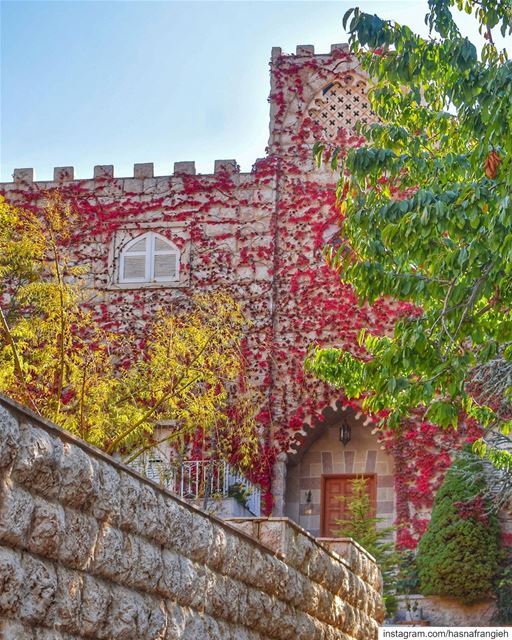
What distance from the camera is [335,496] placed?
18.2 m

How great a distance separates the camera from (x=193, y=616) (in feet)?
20.1

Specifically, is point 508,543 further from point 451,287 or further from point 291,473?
point 451,287

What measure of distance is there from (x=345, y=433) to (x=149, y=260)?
179 inches

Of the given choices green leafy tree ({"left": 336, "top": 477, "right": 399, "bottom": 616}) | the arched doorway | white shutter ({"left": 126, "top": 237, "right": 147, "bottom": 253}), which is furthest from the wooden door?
white shutter ({"left": 126, "top": 237, "right": 147, "bottom": 253})

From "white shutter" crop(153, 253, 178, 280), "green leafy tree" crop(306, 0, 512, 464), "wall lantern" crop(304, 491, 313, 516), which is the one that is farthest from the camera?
"white shutter" crop(153, 253, 178, 280)

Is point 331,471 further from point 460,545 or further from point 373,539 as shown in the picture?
point 373,539

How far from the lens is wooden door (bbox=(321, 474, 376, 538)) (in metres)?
17.9

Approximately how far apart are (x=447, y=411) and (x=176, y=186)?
1172 centimetres

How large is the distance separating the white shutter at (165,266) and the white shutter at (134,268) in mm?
210

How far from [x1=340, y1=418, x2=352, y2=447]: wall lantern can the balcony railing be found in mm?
1755

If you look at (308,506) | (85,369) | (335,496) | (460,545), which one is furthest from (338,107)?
(85,369)

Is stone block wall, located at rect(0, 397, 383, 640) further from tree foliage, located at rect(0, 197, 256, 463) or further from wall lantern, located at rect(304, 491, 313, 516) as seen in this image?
wall lantern, located at rect(304, 491, 313, 516)

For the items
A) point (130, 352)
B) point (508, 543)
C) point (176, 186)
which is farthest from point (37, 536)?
point (176, 186)

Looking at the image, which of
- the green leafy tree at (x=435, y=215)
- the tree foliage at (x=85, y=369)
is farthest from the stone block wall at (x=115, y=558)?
the tree foliage at (x=85, y=369)
